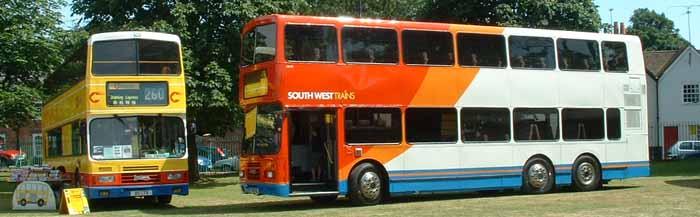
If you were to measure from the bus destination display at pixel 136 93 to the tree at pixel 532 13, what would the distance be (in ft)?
58.6

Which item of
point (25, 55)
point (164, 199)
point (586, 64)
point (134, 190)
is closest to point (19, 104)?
point (25, 55)

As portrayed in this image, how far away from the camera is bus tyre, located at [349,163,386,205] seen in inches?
695

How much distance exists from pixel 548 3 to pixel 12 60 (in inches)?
792

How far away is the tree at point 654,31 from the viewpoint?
92.8 m

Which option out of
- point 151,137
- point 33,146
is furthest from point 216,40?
point 33,146

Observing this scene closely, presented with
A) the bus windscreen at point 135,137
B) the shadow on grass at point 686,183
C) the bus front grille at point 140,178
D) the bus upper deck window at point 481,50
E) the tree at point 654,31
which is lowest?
the shadow on grass at point 686,183

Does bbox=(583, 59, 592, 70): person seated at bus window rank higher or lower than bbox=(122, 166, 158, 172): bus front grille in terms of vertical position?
higher

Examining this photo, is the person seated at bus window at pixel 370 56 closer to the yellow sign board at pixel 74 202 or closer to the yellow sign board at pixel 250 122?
the yellow sign board at pixel 250 122

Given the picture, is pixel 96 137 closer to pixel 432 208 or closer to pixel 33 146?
pixel 432 208

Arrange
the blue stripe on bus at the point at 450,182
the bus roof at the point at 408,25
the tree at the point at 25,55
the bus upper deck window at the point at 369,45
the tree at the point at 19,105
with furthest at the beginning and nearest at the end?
the tree at the point at 25,55 < the tree at the point at 19,105 < the bus upper deck window at the point at 369,45 < the blue stripe on bus at the point at 450,182 < the bus roof at the point at 408,25

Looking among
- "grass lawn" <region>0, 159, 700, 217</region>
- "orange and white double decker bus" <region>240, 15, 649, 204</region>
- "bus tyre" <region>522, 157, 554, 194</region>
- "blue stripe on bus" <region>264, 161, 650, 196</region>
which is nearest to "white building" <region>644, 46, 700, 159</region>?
"grass lawn" <region>0, 159, 700, 217</region>

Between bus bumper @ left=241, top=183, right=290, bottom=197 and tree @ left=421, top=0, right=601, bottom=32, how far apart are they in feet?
59.8

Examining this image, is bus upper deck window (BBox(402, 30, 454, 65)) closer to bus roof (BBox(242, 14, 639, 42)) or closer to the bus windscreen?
bus roof (BBox(242, 14, 639, 42))

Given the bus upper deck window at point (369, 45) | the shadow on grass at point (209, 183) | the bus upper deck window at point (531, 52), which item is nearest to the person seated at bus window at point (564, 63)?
the bus upper deck window at point (531, 52)
